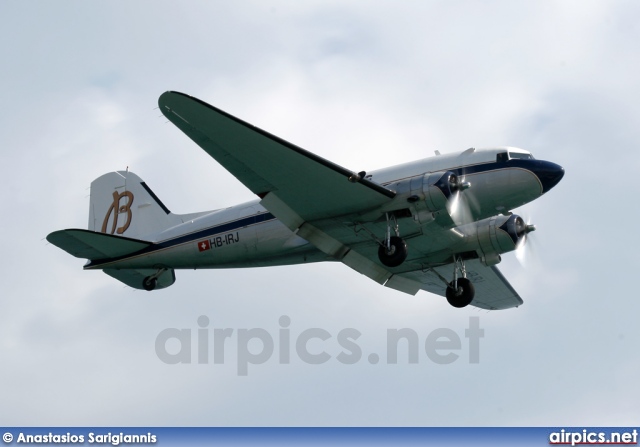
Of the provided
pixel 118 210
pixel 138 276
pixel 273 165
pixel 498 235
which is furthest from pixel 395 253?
pixel 118 210

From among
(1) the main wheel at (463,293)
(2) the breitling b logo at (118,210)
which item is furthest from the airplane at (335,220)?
(2) the breitling b logo at (118,210)

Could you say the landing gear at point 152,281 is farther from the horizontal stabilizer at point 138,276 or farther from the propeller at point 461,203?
the propeller at point 461,203

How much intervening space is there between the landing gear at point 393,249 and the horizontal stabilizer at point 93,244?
7875 mm

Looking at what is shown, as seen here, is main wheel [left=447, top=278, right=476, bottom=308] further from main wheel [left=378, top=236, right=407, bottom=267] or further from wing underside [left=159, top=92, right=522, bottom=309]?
main wheel [left=378, top=236, right=407, bottom=267]

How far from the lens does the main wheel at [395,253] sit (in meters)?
22.9

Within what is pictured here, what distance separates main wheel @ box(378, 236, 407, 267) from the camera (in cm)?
2289

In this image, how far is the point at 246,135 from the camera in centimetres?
2181

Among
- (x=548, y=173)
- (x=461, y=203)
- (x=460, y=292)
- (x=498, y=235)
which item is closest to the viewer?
(x=548, y=173)

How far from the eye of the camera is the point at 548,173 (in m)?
23.2

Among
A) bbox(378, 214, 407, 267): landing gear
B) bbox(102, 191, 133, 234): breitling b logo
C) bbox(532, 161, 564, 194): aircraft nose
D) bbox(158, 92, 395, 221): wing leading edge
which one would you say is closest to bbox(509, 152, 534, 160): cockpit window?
bbox(532, 161, 564, 194): aircraft nose

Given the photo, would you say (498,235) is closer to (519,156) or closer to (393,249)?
(519,156)

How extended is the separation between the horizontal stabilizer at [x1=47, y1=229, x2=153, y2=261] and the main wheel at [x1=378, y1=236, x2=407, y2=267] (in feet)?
26.0

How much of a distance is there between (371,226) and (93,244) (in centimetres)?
846

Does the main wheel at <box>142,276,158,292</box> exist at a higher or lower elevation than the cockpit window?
lower
